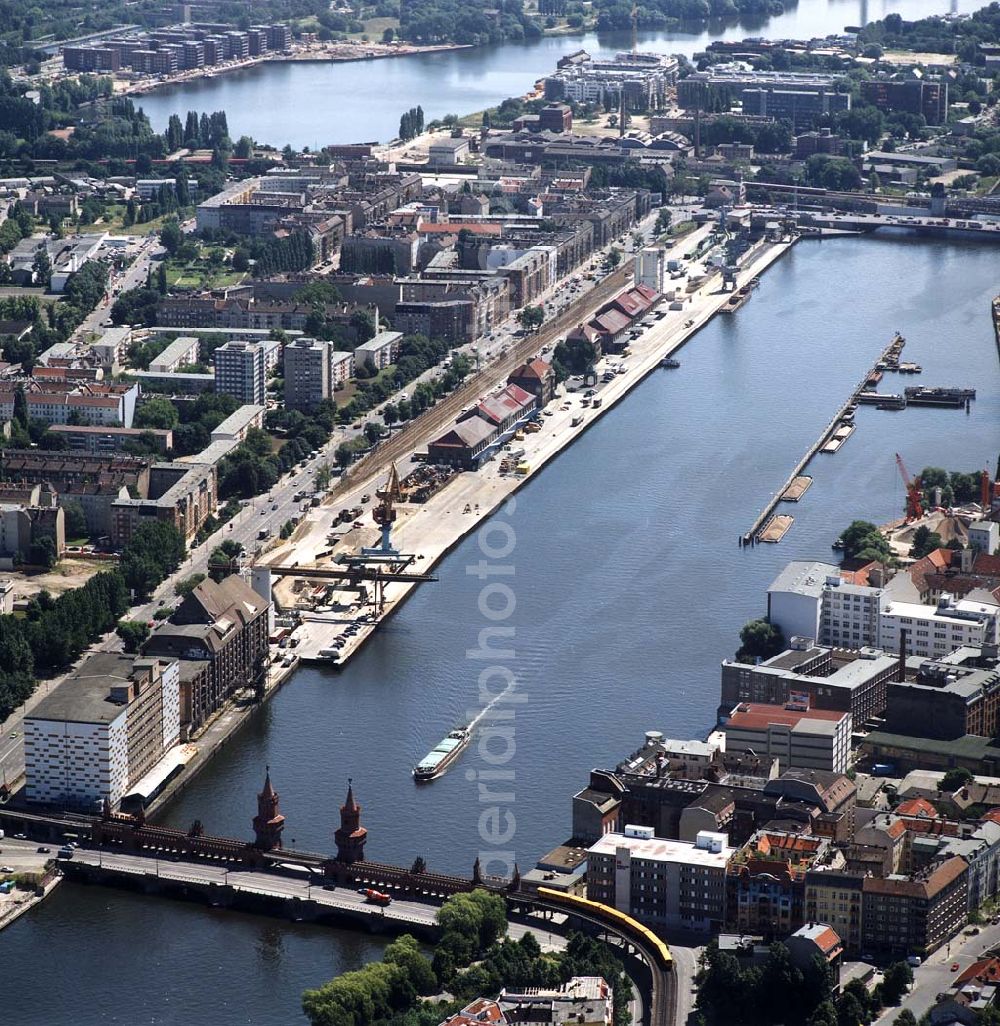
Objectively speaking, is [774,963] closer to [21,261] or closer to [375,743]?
[375,743]

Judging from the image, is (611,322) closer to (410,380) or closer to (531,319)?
(531,319)

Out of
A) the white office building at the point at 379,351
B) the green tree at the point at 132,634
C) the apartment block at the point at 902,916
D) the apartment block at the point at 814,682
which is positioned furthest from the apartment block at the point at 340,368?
the apartment block at the point at 902,916

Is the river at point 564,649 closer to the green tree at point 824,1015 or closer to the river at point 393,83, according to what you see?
the green tree at point 824,1015

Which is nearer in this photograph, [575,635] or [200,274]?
[575,635]

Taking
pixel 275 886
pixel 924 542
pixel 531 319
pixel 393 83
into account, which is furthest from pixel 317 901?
pixel 393 83

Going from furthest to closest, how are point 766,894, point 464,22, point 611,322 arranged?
1. point 464,22
2. point 611,322
3. point 766,894

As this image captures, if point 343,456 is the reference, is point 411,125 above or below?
below

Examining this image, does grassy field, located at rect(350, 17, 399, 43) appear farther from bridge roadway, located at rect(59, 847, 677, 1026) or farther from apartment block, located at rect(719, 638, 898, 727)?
bridge roadway, located at rect(59, 847, 677, 1026)
